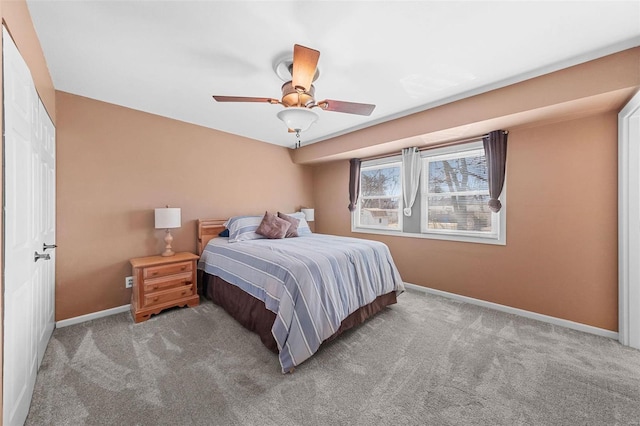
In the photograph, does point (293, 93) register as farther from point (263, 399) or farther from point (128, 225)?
point (128, 225)

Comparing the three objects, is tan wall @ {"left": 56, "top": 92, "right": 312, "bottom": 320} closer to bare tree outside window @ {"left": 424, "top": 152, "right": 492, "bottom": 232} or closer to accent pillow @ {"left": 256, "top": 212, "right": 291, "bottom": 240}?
accent pillow @ {"left": 256, "top": 212, "right": 291, "bottom": 240}

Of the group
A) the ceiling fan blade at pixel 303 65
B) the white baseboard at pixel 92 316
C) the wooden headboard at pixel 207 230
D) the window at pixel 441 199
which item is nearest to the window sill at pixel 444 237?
the window at pixel 441 199

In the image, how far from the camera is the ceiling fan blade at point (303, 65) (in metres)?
1.51

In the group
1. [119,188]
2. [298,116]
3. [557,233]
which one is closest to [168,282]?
[119,188]

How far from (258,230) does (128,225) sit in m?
1.59

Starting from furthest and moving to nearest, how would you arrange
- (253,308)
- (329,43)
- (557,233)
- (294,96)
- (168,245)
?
1. (168,245)
2. (557,233)
3. (253,308)
4. (294,96)
5. (329,43)

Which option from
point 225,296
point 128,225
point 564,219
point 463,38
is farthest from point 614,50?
point 128,225

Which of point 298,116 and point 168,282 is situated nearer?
point 298,116

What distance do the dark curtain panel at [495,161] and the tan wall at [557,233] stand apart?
95 millimetres

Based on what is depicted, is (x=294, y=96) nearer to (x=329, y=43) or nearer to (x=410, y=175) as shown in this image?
(x=329, y=43)

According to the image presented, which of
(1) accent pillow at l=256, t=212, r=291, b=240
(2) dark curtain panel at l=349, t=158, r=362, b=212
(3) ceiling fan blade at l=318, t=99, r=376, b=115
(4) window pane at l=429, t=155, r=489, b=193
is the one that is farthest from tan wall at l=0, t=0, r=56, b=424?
(4) window pane at l=429, t=155, r=489, b=193

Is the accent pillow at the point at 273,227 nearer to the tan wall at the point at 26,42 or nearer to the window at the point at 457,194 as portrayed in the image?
the window at the point at 457,194

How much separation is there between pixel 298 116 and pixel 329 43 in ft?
1.87

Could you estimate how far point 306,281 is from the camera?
2041 millimetres
